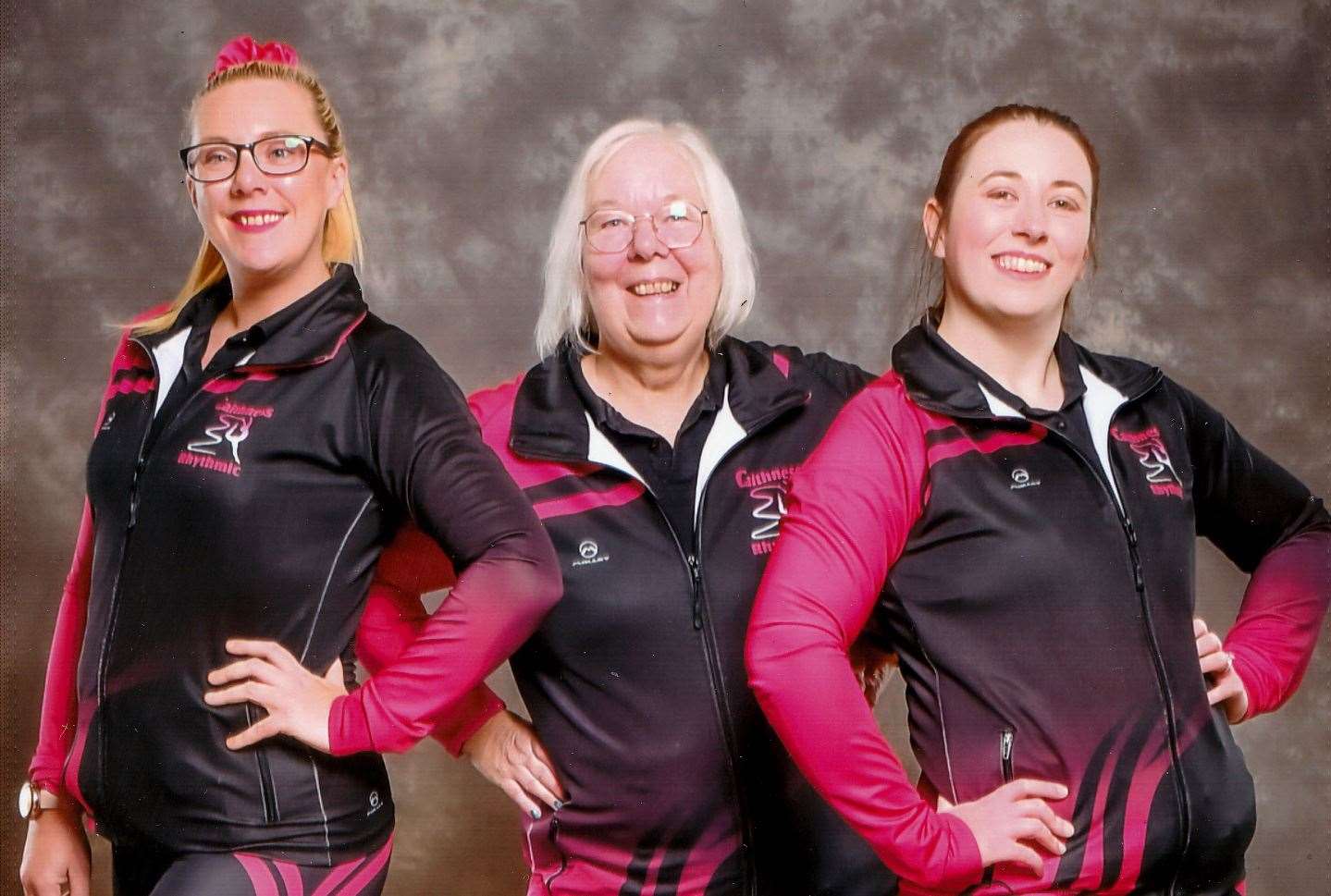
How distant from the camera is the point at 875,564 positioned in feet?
7.41

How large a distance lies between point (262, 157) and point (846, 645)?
136 centimetres

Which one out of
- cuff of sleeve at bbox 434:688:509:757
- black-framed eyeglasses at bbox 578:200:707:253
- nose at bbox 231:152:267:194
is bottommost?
cuff of sleeve at bbox 434:688:509:757

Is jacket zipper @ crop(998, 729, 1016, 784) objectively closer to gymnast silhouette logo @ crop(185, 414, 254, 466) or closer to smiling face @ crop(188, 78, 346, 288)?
gymnast silhouette logo @ crop(185, 414, 254, 466)

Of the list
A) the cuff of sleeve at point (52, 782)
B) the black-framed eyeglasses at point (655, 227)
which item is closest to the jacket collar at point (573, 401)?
the black-framed eyeglasses at point (655, 227)

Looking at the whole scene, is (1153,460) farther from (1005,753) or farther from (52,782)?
(52,782)

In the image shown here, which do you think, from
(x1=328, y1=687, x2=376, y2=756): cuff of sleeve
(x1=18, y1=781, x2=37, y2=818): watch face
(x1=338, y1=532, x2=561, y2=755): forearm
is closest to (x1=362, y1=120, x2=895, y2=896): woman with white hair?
(x1=338, y1=532, x2=561, y2=755): forearm

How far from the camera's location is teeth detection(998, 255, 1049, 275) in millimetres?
2373

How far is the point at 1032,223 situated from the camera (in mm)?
2348

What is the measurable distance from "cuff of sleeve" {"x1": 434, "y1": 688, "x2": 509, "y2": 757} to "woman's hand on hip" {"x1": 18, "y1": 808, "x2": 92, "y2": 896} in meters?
0.71

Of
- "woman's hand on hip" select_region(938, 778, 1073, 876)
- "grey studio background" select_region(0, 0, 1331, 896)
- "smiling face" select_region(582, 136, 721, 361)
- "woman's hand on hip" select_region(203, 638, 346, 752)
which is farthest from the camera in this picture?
"grey studio background" select_region(0, 0, 1331, 896)

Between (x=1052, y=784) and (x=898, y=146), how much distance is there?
1727 mm

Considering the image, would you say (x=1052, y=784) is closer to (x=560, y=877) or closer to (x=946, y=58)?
(x=560, y=877)

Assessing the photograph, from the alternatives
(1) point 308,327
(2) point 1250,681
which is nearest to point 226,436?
(1) point 308,327

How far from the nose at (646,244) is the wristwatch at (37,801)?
4.92ft
